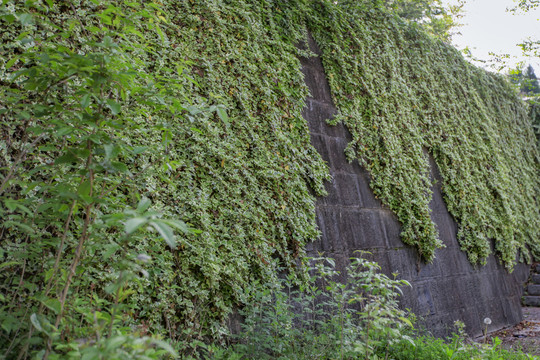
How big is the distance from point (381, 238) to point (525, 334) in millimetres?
2562

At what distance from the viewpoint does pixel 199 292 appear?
2.25m

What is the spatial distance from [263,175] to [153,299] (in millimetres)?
1179

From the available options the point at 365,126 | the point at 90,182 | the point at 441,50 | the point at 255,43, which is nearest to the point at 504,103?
Answer: the point at 441,50

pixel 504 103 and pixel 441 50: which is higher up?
pixel 441 50

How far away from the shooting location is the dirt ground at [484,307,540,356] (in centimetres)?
420

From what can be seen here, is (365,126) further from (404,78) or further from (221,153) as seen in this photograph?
(221,153)

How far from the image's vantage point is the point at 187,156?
2.50m

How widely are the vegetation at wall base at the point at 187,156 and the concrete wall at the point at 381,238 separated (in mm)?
143

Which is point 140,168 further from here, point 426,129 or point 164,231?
point 426,129

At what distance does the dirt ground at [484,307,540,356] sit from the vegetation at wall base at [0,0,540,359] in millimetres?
900

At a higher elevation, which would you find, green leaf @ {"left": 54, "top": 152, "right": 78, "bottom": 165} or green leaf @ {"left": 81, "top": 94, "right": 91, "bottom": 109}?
green leaf @ {"left": 81, "top": 94, "right": 91, "bottom": 109}

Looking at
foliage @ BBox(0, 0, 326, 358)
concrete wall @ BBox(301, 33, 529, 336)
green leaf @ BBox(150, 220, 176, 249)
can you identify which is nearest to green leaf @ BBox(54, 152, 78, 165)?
foliage @ BBox(0, 0, 326, 358)

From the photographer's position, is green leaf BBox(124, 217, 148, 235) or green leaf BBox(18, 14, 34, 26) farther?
green leaf BBox(18, 14, 34, 26)

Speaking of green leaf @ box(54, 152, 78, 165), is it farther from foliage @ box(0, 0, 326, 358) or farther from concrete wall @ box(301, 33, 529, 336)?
concrete wall @ box(301, 33, 529, 336)
